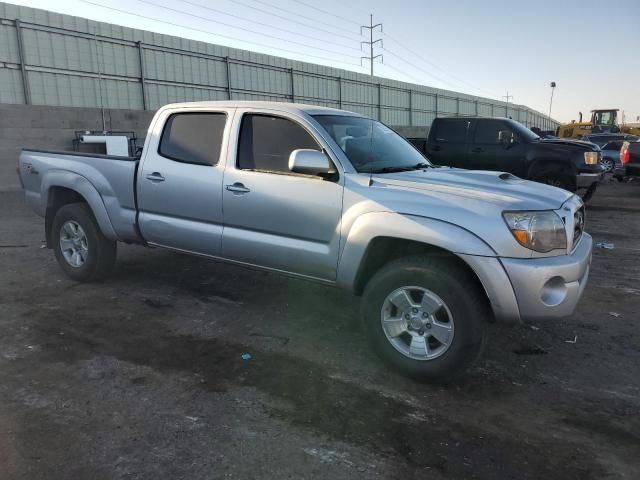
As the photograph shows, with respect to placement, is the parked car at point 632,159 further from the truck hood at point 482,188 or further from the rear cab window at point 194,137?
the rear cab window at point 194,137

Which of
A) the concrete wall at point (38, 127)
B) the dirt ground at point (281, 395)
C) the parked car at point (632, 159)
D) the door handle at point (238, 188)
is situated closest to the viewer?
the dirt ground at point (281, 395)

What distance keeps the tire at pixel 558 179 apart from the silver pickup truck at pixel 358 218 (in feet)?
23.2

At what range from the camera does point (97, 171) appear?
516cm

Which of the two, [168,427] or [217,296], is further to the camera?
[217,296]

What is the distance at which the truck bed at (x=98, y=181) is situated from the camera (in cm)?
497

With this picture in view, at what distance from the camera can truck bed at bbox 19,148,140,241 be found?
196 inches

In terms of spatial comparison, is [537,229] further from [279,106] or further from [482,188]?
[279,106]

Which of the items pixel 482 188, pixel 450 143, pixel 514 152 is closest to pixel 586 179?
pixel 514 152

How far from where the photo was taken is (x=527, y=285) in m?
3.10

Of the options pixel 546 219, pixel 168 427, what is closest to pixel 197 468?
pixel 168 427

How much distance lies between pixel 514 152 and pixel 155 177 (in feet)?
28.4

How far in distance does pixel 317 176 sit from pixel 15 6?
14078 mm

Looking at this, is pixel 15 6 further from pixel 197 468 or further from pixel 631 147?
pixel 631 147

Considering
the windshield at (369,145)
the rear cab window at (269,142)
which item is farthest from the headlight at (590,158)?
the rear cab window at (269,142)
